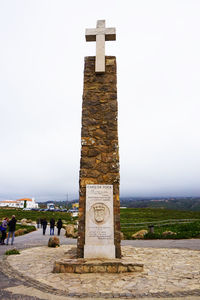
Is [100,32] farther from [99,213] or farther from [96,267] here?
[96,267]

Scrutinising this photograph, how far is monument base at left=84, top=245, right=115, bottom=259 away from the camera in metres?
6.49

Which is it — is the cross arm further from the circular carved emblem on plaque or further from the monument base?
the monument base

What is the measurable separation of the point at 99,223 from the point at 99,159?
1998 millimetres

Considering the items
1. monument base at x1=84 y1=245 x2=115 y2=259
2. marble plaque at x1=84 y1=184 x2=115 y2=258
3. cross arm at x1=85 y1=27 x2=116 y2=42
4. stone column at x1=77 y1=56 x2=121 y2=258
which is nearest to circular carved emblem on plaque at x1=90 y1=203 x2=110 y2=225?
marble plaque at x1=84 y1=184 x2=115 y2=258

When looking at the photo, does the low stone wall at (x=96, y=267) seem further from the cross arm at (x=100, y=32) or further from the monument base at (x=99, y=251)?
the cross arm at (x=100, y=32)

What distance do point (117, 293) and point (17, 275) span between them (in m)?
2.75

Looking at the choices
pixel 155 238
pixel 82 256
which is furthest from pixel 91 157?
pixel 155 238

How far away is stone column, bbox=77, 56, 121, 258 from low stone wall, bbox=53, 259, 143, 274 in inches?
33.8

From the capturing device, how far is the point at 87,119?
762 centimetres

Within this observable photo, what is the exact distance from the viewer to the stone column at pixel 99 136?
22.7 ft

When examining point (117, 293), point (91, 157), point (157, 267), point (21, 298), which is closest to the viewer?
point (21, 298)

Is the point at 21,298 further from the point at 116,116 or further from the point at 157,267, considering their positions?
the point at 116,116

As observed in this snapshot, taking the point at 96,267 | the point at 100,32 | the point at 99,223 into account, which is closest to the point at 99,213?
the point at 99,223

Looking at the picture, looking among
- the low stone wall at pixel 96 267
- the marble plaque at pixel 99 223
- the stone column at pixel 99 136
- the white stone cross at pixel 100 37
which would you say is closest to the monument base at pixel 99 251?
the marble plaque at pixel 99 223
